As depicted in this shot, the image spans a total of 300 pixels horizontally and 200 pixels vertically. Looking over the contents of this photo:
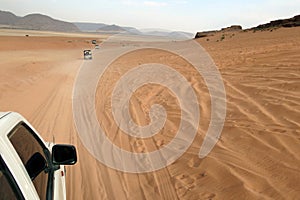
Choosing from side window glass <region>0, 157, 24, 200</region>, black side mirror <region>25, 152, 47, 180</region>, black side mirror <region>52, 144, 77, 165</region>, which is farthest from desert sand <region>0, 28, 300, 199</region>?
side window glass <region>0, 157, 24, 200</region>

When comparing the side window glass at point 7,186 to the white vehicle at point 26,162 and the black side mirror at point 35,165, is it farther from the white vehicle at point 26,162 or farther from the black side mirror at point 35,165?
the black side mirror at point 35,165

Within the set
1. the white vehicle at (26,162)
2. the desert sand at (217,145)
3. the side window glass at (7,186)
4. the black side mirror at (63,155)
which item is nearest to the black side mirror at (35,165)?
the white vehicle at (26,162)

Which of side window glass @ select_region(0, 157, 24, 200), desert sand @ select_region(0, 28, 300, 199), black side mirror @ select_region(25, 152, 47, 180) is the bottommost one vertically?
desert sand @ select_region(0, 28, 300, 199)

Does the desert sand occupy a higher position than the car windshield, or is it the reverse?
the car windshield

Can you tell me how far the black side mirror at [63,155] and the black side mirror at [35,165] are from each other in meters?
0.14

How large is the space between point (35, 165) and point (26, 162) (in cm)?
23

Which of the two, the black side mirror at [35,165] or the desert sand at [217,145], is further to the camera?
the desert sand at [217,145]

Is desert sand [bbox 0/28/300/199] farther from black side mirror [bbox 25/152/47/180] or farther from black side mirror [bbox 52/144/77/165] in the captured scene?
black side mirror [bbox 25/152/47/180]

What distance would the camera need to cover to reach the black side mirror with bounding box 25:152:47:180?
2.25 m

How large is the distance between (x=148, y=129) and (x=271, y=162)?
3127 mm

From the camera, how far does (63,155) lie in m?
2.99

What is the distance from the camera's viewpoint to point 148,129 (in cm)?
759

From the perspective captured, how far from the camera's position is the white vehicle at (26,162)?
1.80 metres

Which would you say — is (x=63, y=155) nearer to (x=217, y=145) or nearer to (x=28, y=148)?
(x=28, y=148)
